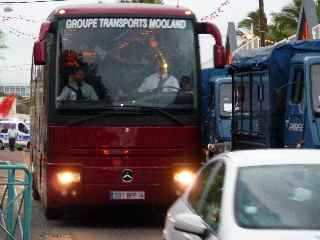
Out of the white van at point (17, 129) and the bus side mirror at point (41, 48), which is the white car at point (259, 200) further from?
the white van at point (17, 129)

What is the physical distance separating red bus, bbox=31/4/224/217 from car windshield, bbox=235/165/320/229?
7.58 m

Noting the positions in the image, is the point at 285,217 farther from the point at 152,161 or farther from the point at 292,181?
the point at 152,161

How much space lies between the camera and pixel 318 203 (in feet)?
22.4

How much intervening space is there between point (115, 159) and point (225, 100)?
1097 cm

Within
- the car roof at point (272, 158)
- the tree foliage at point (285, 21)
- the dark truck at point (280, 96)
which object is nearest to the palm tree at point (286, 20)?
the tree foliage at point (285, 21)

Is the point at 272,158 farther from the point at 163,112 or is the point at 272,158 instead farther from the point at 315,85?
the point at 315,85

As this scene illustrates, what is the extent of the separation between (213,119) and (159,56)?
10921 millimetres

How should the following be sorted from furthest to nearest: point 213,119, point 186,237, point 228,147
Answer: point 213,119
point 228,147
point 186,237

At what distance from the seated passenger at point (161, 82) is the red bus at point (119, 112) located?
0.02 metres

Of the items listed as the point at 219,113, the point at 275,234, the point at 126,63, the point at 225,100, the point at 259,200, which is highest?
the point at 126,63

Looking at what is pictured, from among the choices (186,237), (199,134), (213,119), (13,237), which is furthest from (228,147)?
(186,237)

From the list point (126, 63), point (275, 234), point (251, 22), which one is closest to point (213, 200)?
point (275, 234)

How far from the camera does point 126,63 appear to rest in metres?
14.8

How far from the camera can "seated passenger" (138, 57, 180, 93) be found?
14.7 metres
